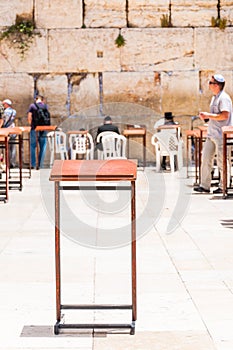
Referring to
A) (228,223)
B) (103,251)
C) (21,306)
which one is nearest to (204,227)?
(228,223)

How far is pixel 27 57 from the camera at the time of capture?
62.3 feet

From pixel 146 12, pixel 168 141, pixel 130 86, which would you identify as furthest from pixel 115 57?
pixel 168 141

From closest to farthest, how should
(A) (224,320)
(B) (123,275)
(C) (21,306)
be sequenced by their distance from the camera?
(A) (224,320)
(C) (21,306)
(B) (123,275)

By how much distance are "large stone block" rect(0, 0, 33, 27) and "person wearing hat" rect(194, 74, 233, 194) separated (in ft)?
25.3

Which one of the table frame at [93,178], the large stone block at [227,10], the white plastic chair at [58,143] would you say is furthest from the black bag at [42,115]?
the table frame at [93,178]

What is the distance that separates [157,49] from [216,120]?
7016mm

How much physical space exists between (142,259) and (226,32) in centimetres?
1237

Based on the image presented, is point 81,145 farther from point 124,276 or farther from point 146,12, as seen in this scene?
point 124,276

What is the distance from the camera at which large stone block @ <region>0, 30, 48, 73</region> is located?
62.2ft

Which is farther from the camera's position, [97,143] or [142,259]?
[97,143]

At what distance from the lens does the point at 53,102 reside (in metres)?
19.1

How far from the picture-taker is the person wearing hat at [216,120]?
12164 mm

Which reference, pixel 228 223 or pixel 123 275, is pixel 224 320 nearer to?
pixel 123 275

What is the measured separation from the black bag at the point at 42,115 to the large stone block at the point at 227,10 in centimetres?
451
